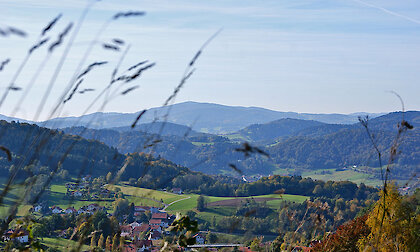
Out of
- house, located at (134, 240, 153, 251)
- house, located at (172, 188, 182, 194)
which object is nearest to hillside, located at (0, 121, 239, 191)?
house, located at (134, 240, 153, 251)

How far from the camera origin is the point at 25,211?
75.2 inches

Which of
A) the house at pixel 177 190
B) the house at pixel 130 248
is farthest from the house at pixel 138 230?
the house at pixel 177 190

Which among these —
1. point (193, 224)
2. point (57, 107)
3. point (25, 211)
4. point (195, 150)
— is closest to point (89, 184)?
point (25, 211)

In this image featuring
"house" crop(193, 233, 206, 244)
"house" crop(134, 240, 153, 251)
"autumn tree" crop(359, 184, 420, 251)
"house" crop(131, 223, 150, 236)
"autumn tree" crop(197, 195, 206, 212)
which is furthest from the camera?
"autumn tree" crop(197, 195, 206, 212)

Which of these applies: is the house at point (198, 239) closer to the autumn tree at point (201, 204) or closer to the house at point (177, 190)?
the autumn tree at point (201, 204)

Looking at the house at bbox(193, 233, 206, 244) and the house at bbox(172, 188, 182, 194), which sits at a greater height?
the house at bbox(193, 233, 206, 244)

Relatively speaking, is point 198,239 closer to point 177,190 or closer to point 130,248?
point 130,248

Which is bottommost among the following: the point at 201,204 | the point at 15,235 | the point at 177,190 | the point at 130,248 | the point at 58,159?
the point at 201,204

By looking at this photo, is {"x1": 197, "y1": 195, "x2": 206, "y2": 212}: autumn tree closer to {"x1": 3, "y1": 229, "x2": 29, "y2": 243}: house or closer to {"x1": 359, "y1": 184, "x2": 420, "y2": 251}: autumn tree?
{"x1": 359, "y1": 184, "x2": 420, "y2": 251}: autumn tree

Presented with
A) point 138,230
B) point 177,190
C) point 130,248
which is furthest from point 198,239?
point 177,190

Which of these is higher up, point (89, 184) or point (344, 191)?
point (89, 184)

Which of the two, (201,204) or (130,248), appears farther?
(201,204)

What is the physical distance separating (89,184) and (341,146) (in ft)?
615

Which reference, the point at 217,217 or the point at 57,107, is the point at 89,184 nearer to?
the point at 57,107
